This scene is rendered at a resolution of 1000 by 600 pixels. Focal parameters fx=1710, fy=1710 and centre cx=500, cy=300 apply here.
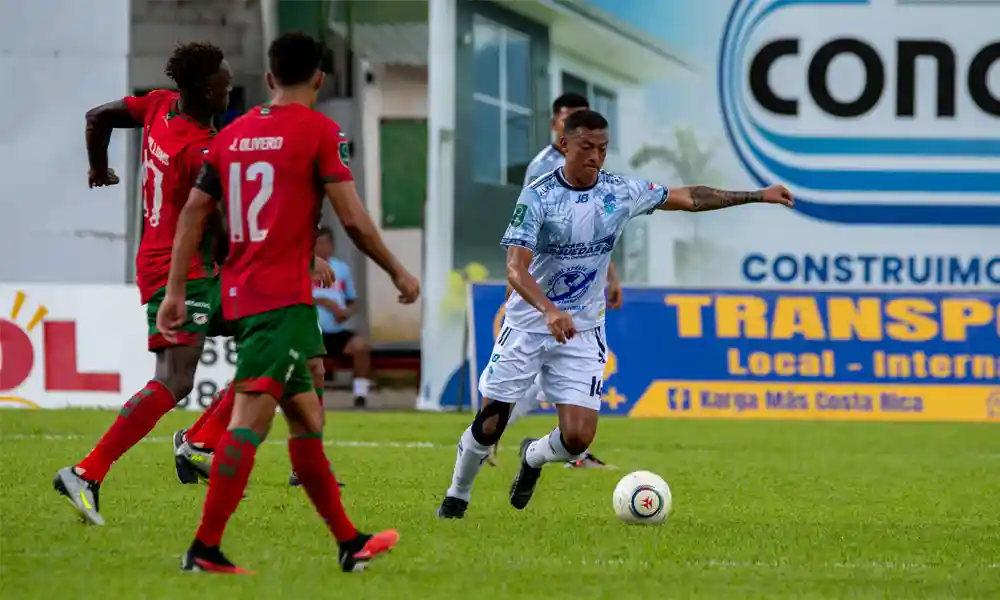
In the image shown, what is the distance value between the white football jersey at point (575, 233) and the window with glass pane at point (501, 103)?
8.53m

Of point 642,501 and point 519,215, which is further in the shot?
point 519,215

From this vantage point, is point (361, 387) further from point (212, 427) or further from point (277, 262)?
point (277, 262)

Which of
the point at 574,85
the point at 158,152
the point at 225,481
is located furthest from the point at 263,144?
the point at 574,85

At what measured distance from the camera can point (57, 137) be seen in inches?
662

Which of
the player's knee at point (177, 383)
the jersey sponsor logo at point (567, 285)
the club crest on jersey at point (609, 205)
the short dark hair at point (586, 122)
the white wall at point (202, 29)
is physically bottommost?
the player's knee at point (177, 383)

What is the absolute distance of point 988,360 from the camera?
16.4 m

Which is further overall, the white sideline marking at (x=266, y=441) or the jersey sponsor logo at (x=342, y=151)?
the white sideline marking at (x=266, y=441)

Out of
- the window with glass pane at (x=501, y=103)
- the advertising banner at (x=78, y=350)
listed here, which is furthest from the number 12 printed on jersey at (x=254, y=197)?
the window with glass pane at (x=501, y=103)

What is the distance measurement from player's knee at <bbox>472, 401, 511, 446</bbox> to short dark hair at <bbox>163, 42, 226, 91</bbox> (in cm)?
203

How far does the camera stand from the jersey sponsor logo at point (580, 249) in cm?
817

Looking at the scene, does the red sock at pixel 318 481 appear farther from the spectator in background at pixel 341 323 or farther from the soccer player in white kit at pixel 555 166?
the spectator in background at pixel 341 323

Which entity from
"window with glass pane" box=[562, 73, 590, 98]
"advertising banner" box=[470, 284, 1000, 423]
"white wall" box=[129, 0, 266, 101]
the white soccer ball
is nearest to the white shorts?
the white soccer ball

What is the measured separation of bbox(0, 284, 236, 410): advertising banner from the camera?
1591 cm

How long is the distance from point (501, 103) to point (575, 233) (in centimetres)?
898
